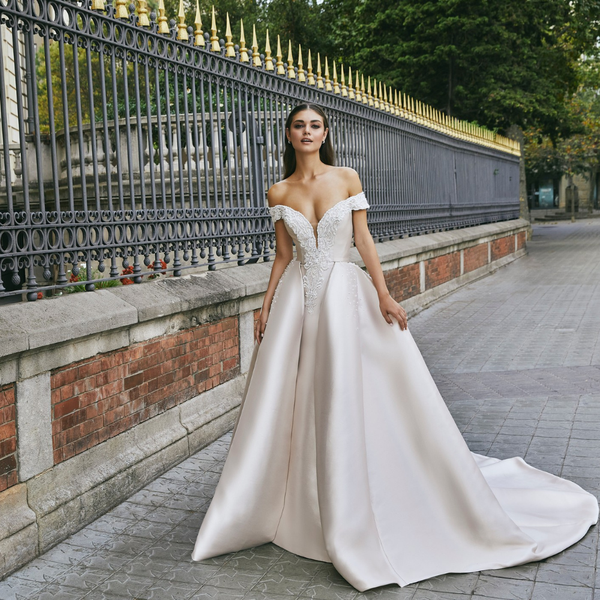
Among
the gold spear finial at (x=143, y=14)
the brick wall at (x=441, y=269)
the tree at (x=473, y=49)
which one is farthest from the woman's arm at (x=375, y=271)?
the tree at (x=473, y=49)

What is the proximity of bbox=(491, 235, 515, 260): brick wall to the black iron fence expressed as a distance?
672cm

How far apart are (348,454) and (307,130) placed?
5.00 feet

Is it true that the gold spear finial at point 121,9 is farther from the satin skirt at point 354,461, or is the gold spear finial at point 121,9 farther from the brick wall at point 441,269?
the brick wall at point 441,269

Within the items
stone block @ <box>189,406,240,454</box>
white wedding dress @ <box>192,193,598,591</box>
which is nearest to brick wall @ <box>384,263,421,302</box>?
stone block @ <box>189,406,240,454</box>

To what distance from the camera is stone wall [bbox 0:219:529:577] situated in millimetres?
3543

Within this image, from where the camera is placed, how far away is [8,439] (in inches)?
137

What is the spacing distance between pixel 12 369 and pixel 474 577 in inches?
87.4

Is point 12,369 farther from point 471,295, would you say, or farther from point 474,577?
point 471,295

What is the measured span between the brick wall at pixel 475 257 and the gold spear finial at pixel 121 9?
443 inches

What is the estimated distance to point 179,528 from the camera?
3.95 metres

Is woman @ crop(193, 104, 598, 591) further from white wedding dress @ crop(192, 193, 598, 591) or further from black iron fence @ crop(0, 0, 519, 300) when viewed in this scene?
black iron fence @ crop(0, 0, 519, 300)

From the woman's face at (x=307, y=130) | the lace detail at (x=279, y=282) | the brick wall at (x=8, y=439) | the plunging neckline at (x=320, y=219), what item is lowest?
the brick wall at (x=8, y=439)

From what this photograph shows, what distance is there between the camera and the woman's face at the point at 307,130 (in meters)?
3.70

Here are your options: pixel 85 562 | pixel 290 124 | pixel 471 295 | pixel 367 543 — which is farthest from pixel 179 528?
pixel 471 295
